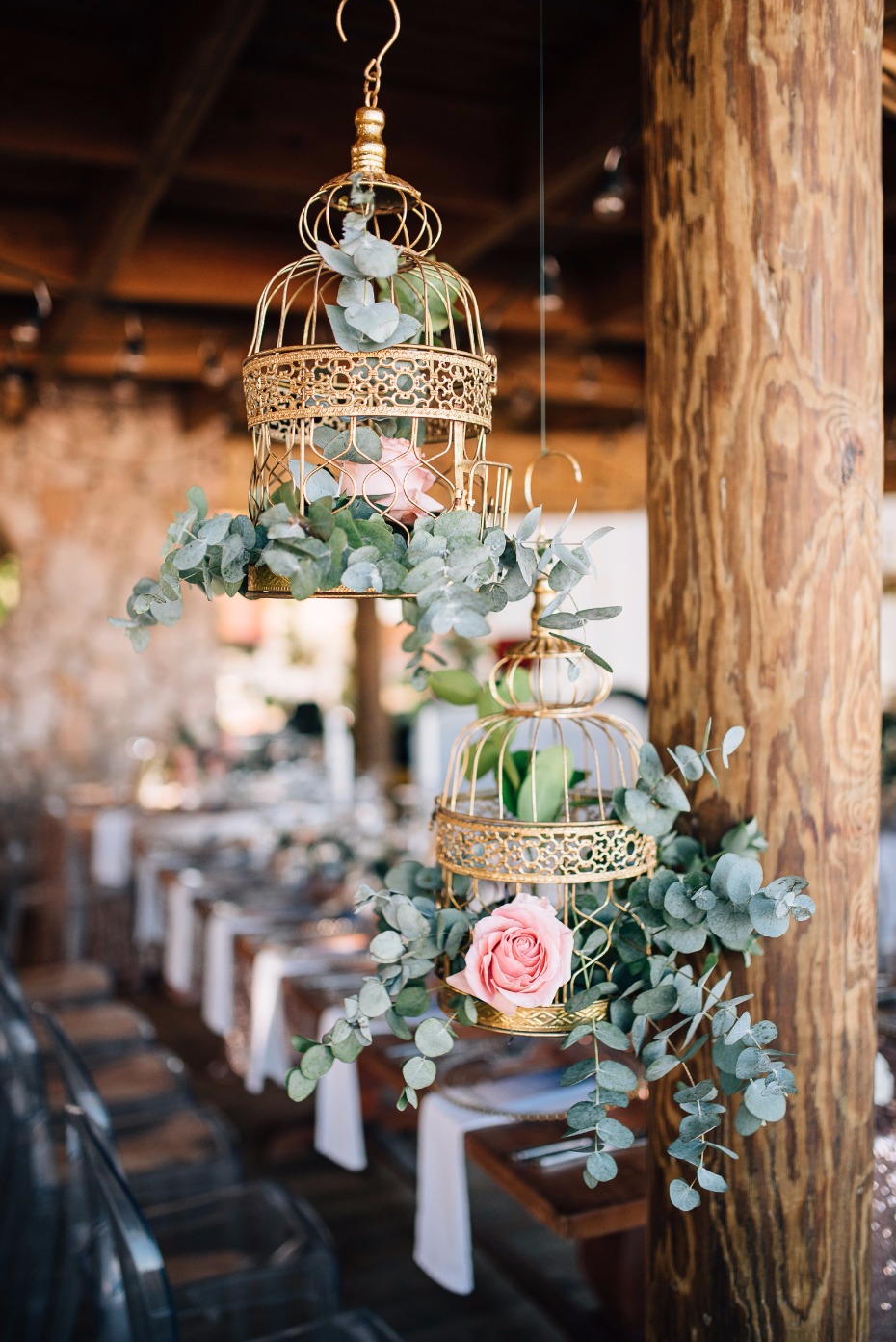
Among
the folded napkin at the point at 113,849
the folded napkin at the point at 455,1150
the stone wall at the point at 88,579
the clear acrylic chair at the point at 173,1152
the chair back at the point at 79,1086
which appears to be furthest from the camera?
the stone wall at the point at 88,579

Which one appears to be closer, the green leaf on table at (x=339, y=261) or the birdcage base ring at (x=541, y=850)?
the green leaf on table at (x=339, y=261)

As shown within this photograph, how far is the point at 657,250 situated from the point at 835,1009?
A: 88 centimetres

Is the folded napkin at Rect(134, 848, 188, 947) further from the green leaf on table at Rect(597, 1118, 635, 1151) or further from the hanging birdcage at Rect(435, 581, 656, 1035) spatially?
the green leaf on table at Rect(597, 1118, 635, 1151)

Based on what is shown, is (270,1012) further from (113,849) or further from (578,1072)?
(113,849)

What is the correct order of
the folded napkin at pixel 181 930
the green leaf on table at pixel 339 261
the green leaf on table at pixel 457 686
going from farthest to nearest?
the folded napkin at pixel 181 930 → the green leaf on table at pixel 457 686 → the green leaf on table at pixel 339 261

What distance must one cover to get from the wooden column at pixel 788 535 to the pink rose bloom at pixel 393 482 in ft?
1.23

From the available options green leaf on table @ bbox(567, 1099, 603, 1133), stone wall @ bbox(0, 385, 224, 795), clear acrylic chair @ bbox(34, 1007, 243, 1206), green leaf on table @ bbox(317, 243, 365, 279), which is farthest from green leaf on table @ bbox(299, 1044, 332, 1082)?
stone wall @ bbox(0, 385, 224, 795)

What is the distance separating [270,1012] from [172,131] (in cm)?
204

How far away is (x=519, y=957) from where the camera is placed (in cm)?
107

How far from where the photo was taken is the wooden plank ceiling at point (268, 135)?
259cm

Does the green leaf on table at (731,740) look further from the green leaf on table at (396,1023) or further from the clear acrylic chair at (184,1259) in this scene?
the clear acrylic chair at (184,1259)

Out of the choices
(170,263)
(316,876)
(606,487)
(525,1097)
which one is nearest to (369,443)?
(525,1097)

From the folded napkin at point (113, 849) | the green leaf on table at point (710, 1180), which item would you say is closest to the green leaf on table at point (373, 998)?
the green leaf on table at point (710, 1180)

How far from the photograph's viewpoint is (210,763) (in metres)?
4.91
